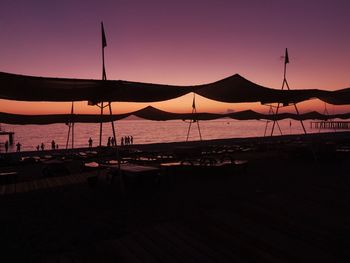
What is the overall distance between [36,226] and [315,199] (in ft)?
18.6

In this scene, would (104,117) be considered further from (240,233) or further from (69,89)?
(240,233)

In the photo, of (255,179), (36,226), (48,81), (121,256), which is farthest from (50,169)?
(121,256)

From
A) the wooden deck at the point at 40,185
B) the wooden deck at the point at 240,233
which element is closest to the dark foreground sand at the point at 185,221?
the wooden deck at the point at 240,233

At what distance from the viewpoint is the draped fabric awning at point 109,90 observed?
688 centimetres

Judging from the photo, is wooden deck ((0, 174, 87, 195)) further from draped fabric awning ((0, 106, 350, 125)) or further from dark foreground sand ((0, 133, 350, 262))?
draped fabric awning ((0, 106, 350, 125))

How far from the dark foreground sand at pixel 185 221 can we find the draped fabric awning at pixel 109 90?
2485mm

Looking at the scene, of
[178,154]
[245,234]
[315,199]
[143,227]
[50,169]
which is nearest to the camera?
[245,234]

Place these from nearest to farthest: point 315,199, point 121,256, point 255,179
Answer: point 121,256, point 315,199, point 255,179

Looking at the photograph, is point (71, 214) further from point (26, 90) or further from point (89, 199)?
point (26, 90)

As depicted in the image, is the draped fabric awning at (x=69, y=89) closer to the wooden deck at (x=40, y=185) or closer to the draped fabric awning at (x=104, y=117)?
the wooden deck at (x=40, y=185)

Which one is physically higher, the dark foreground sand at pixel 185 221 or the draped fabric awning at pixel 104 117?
the draped fabric awning at pixel 104 117

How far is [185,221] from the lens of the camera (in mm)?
5227

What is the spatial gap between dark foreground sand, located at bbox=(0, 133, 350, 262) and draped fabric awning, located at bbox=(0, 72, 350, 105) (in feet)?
8.15

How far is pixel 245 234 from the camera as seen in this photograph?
4543 mm
